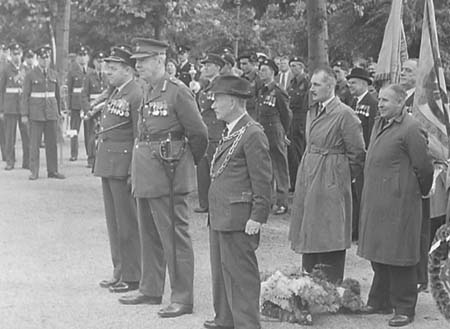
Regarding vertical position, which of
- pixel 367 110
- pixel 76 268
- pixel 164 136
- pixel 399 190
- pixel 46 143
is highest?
pixel 367 110

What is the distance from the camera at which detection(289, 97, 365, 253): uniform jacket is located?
7.72m

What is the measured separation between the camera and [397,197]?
24.3 ft

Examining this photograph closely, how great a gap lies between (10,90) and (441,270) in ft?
43.7

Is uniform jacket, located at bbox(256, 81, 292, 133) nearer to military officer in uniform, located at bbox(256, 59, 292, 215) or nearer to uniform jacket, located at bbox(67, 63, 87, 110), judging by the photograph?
military officer in uniform, located at bbox(256, 59, 292, 215)

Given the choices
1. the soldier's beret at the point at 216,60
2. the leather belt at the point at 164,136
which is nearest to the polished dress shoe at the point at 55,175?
the soldier's beret at the point at 216,60

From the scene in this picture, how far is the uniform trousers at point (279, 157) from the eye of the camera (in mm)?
12797

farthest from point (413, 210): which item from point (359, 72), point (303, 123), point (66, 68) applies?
point (66, 68)

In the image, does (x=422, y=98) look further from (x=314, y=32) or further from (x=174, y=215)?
(x=314, y=32)

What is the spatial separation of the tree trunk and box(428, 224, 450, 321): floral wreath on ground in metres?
6.07

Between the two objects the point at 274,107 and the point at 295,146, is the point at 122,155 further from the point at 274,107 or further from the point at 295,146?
the point at 295,146

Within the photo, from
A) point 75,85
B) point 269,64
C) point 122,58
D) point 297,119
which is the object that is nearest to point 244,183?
point 122,58

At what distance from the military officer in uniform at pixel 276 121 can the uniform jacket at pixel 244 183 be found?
589 cm

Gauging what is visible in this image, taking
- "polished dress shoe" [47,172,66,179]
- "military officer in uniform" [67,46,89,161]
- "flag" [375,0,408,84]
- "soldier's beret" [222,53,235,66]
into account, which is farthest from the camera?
"military officer in uniform" [67,46,89,161]

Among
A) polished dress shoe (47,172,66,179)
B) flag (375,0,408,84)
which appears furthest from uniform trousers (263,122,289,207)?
polished dress shoe (47,172,66,179)
